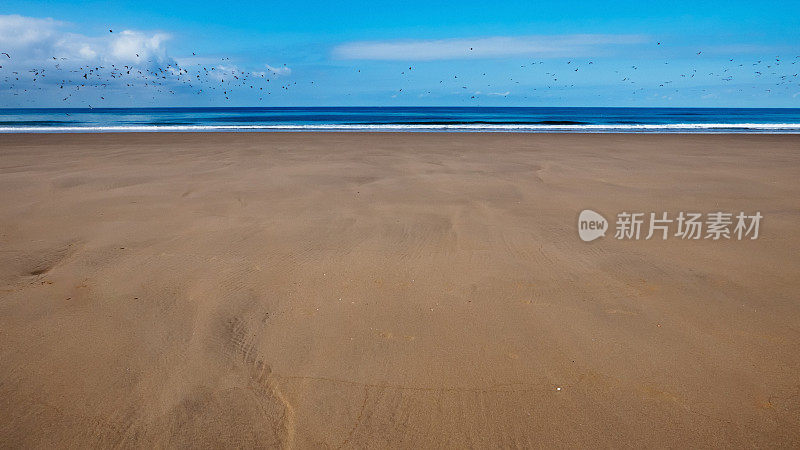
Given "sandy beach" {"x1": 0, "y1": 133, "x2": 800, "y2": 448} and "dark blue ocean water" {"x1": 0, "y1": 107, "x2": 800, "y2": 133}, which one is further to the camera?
"dark blue ocean water" {"x1": 0, "y1": 107, "x2": 800, "y2": 133}

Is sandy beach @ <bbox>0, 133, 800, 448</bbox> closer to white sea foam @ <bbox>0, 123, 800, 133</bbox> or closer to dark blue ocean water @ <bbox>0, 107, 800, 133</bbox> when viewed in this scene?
white sea foam @ <bbox>0, 123, 800, 133</bbox>

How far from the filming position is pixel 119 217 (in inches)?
169

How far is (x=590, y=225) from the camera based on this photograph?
413 centimetres

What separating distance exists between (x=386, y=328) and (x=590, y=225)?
284 cm

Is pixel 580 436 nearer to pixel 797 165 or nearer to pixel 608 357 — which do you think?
pixel 608 357

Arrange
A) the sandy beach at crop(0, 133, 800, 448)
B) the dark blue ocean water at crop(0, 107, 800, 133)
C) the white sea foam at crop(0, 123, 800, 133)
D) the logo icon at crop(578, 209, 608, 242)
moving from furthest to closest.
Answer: the dark blue ocean water at crop(0, 107, 800, 133) < the white sea foam at crop(0, 123, 800, 133) < the logo icon at crop(578, 209, 608, 242) < the sandy beach at crop(0, 133, 800, 448)

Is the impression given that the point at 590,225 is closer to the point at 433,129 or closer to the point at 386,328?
the point at 386,328

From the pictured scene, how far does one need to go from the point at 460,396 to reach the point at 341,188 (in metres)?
4.40

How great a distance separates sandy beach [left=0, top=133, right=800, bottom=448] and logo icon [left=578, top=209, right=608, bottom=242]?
120mm

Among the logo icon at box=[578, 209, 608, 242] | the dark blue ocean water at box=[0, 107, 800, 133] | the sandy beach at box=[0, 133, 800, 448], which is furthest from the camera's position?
the dark blue ocean water at box=[0, 107, 800, 133]

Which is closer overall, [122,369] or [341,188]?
[122,369]

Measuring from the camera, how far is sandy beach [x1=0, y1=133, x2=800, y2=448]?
1.66m

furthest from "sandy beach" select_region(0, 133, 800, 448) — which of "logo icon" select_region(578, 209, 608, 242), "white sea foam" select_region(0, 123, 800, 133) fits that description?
"white sea foam" select_region(0, 123, 800, 133)

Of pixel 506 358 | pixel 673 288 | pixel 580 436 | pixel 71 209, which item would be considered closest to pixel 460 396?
pixel 506 358
